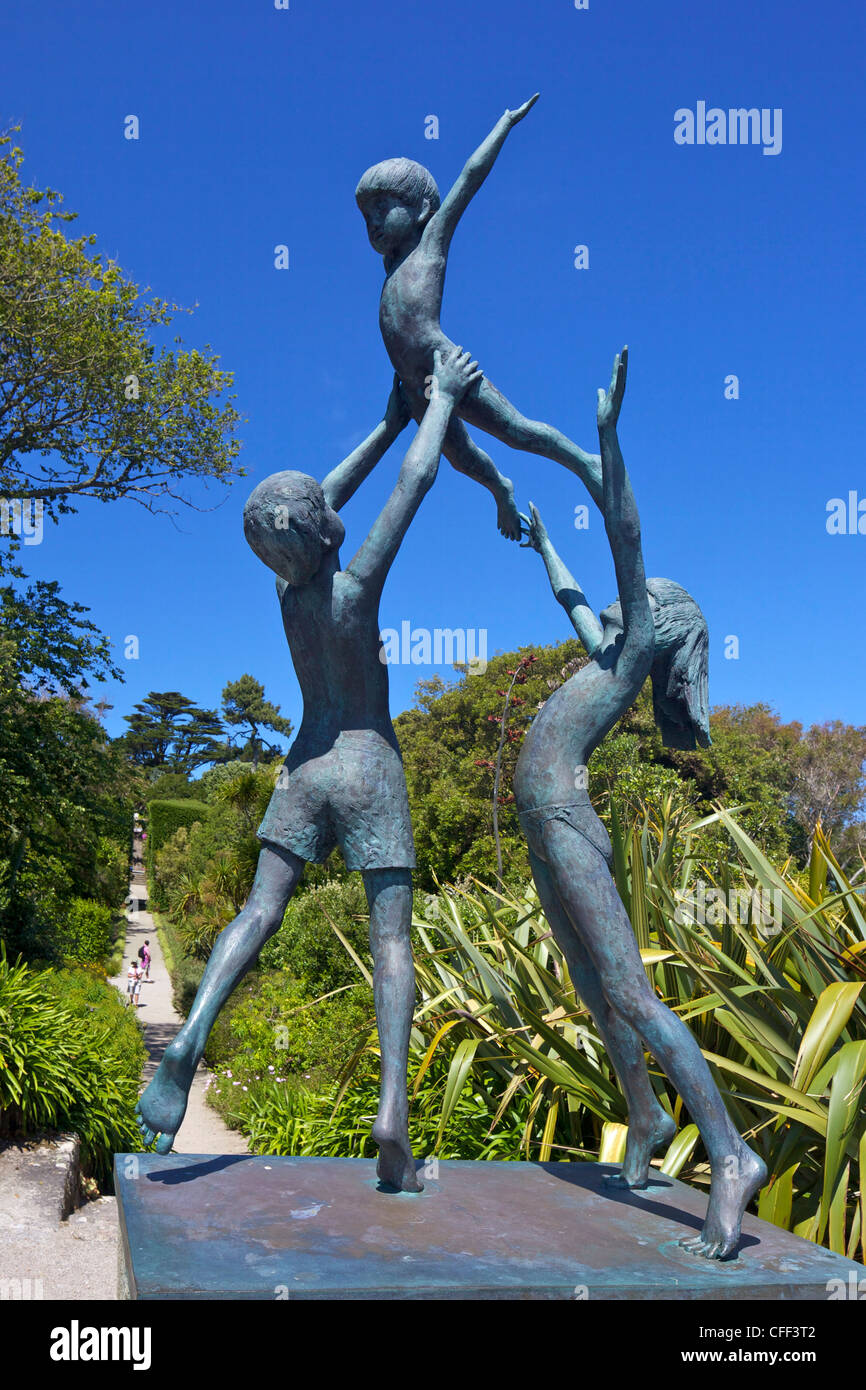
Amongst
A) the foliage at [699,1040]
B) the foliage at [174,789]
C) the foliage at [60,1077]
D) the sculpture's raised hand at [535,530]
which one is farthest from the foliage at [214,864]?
the foliage at [174,789]

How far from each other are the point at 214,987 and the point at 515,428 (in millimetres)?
2086

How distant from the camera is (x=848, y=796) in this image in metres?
36.6

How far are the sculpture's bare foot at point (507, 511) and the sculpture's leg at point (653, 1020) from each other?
1206 mm

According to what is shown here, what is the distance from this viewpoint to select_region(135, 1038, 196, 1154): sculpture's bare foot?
289 cm

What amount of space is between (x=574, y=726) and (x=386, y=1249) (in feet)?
5.16

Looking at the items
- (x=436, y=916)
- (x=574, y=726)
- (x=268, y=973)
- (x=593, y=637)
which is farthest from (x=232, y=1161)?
(x=268, y=973)

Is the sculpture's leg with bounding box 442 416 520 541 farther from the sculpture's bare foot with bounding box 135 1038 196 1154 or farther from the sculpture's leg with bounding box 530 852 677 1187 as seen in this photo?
the sculpture's bare foot with bounding box 135 1038 196 1154

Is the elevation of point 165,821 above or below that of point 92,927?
above

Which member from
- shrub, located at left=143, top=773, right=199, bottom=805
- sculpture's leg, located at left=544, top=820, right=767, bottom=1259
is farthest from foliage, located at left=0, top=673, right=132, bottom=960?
shrub, located at left=143, top=773, right=199, bottom=805

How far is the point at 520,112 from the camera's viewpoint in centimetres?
336

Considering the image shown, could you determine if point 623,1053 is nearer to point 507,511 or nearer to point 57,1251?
point 507,511

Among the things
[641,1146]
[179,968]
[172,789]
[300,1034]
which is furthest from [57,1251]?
[172,789]

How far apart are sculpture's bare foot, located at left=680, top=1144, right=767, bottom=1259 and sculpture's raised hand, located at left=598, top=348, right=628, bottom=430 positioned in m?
2.13
